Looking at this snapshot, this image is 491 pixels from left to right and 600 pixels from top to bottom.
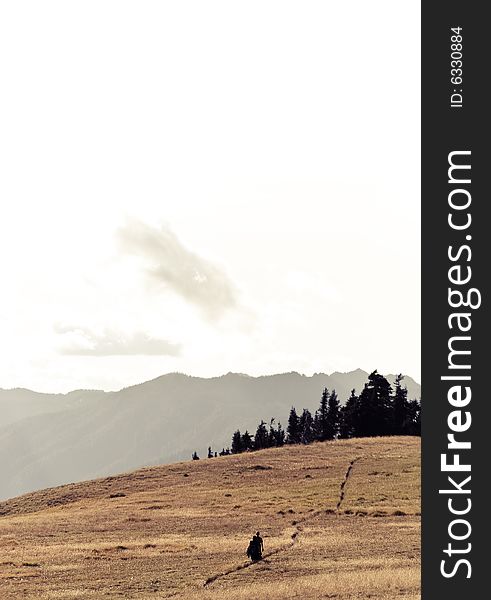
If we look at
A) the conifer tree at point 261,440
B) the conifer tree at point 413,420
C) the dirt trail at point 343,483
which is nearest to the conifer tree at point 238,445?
the conifer tree at point 261,440

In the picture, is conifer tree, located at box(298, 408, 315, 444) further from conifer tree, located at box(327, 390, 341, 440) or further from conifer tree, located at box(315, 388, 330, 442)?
conifer tree, located at box(327, 390, 341, 440)

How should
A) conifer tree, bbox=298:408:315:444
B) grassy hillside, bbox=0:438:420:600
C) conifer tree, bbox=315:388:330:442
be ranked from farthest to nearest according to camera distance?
conifer tree, bbox=298:408:315:444 → conifer tree, bbox=315:388:330:442 → grassy hillside, bbox=0:438:420:600

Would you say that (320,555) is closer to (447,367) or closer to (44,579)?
(44,579)

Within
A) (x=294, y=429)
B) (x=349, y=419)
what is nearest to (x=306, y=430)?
(x=294, y=429)

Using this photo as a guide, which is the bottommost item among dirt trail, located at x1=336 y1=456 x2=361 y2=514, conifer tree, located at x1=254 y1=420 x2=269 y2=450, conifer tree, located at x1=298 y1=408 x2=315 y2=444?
dirt trail, located at x1=336 y1=456 x2=361 y2=514

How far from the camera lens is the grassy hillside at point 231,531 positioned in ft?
113

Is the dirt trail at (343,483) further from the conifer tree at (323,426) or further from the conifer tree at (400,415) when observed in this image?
the conifer tree at (323,426)

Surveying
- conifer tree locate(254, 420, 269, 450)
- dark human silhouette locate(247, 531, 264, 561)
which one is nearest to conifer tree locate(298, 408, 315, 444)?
conifer tree locate(254, 420, 269, 450)

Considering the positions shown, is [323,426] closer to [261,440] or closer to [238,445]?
[261,440]

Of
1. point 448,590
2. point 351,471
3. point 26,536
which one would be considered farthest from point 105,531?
point 448,590

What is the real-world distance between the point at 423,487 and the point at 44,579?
26674 mm

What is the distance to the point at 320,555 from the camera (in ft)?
134

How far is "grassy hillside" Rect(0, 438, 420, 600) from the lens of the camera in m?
34.4

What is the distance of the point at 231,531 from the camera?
175 feet
